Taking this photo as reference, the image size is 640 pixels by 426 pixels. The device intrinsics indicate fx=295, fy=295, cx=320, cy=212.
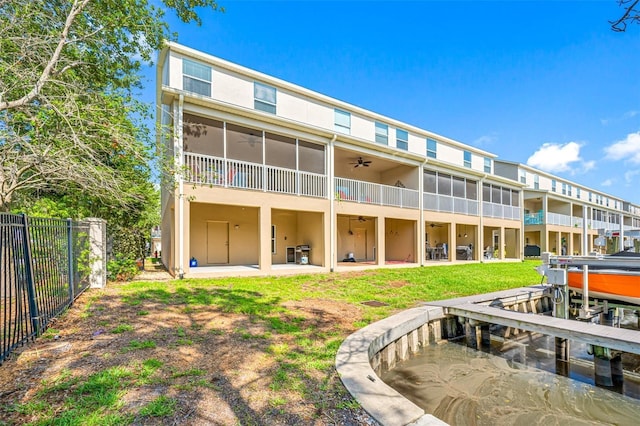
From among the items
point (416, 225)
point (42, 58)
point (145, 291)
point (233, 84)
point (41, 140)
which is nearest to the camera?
point (42, 58)

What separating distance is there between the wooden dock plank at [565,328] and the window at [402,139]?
11900 millimetres

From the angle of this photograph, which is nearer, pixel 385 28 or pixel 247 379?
pixel 247 379

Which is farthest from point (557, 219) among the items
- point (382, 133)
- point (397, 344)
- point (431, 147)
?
point (397, 344)

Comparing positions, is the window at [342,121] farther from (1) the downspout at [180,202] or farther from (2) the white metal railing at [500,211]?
(2) the white metal railing at [500,211]

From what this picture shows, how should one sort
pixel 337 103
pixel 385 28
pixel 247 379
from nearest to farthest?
pixel 247 379 < pixel 385 28 < pixel 337 103

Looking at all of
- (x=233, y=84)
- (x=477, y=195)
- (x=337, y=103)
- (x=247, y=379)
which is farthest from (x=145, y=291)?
(x=477, y=195)

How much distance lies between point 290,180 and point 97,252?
6.69 m

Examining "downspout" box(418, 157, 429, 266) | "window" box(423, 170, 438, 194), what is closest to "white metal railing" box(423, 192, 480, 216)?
"downspout" box(418, 157, 429, 266)

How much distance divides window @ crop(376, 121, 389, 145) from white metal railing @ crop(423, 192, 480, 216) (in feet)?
12.6

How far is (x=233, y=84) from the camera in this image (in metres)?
11.4

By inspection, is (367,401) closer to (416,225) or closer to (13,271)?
(13,271)

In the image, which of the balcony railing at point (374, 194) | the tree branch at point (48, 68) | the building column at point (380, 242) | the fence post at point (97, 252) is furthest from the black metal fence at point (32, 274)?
the building column at point (380, 242)

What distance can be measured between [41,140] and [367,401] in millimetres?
8631

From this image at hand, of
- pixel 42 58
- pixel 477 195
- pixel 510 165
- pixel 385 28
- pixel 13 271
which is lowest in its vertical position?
pixel 13 271
